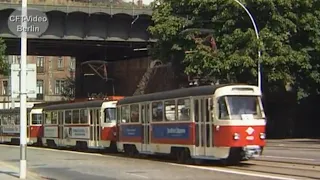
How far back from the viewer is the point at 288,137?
2367 inches

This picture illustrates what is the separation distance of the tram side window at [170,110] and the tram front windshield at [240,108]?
144 inches

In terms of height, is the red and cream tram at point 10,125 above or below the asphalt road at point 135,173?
above

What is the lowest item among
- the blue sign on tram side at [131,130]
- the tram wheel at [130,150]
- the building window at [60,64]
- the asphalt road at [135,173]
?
the asphalt road at [135,173]

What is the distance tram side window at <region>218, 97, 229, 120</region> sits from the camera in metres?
22.6

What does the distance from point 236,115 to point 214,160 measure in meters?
3.41

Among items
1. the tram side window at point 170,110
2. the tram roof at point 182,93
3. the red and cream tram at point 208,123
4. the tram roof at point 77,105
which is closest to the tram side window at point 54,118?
the tram roof at point 77,105

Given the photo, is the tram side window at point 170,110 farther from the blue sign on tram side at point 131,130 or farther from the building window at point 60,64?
the building window at point 60,64

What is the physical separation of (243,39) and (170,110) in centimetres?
2147

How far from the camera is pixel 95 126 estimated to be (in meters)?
37.1

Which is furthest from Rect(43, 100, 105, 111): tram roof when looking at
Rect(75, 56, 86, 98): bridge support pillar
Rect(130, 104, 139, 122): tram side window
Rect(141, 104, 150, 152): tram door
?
Rect(75, 56, 86, 98): bridge support pillar

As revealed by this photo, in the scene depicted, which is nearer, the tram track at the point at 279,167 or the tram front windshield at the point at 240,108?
the tram track at the point at 279,167

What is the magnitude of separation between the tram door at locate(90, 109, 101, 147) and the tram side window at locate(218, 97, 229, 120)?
14.8m

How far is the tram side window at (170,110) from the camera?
26.1 m

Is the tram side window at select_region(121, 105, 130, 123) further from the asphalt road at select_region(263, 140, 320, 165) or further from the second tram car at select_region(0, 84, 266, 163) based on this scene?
the asphalt road at select_region(263, 140, 320, 165)
